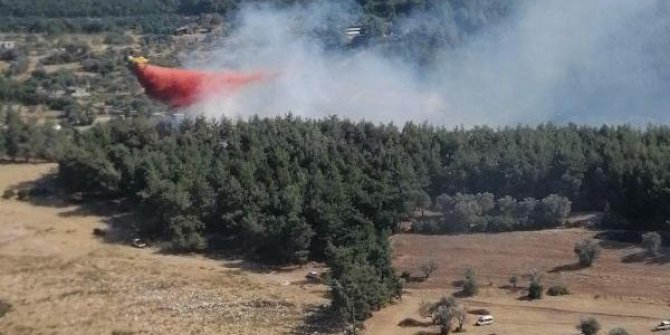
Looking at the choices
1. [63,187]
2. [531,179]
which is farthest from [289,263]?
[63,187]

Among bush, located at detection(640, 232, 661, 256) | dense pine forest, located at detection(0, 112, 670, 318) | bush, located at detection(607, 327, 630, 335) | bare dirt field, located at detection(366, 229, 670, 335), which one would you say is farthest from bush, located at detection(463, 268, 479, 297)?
bush, located at detection(640, 232, 661, 256)

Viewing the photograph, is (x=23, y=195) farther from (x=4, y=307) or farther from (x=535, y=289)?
(x=535, y=289)

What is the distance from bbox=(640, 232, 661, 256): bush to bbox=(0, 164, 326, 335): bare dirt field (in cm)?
1019

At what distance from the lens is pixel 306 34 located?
45969mm

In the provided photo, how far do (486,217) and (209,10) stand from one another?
166 ft

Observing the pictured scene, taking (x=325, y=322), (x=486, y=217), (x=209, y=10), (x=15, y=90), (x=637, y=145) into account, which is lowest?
(x=325, y=322)

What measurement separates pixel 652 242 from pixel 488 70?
2129cm

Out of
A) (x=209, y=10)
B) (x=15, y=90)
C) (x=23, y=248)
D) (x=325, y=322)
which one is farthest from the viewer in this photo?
(x=209, y=10)

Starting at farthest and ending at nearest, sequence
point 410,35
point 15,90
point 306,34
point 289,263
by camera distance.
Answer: point 15,90, point 410,35, point 306,34, point 289,263

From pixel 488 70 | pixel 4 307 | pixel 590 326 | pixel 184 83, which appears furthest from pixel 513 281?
pixel 488 70

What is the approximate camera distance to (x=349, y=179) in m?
31.5

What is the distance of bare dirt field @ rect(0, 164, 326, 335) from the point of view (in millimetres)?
24500

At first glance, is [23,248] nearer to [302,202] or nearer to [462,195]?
[302,202]

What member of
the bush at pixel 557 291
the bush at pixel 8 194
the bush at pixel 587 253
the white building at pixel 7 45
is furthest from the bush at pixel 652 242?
the white building at pixel 7 45
